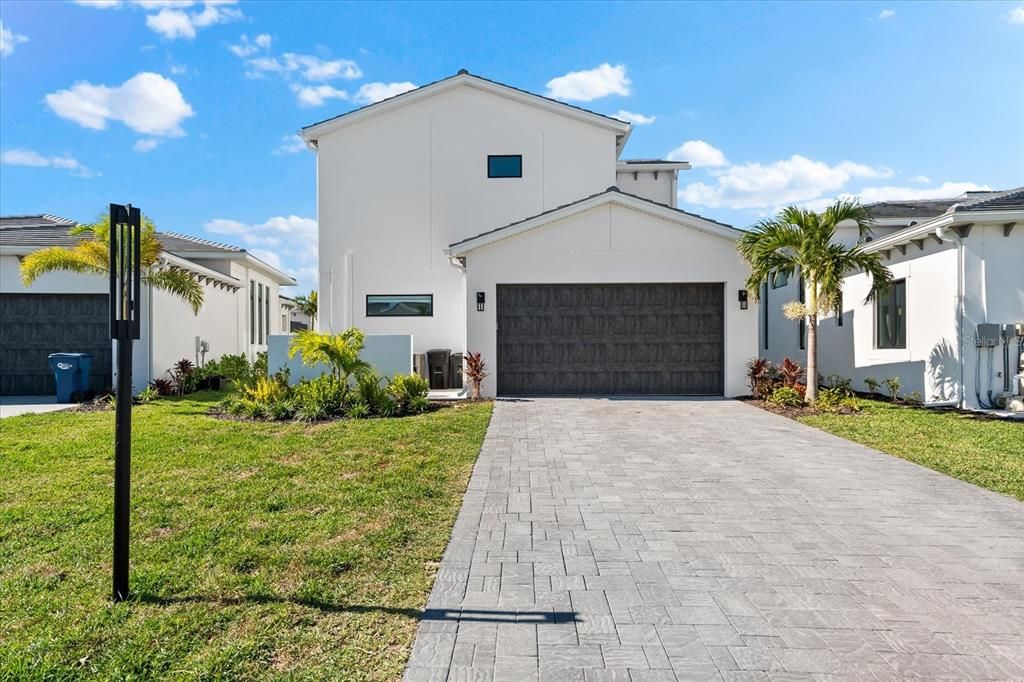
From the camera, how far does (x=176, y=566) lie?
149 inches

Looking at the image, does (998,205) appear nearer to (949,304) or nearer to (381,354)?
(949,304)

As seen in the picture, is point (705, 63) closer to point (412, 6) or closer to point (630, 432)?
point (412, 6)

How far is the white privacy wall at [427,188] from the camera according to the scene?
15312 mm

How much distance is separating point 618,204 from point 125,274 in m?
10.5

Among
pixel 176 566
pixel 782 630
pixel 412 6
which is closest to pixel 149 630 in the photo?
pixel 176 566

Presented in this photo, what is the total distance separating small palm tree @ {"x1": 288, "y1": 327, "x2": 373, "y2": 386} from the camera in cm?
1046

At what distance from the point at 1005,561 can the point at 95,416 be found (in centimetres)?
1263

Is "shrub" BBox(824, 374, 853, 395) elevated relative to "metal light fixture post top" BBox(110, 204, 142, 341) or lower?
lower

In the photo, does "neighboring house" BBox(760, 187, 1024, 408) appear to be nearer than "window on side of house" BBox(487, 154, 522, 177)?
Yes

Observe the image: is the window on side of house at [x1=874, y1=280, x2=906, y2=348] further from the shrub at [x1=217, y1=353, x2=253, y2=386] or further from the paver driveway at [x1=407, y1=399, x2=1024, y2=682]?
the shrub at [x1=217, y1=353, x2=253, y2=386]

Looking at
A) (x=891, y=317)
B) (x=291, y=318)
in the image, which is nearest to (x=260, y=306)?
(x=291, y=318)

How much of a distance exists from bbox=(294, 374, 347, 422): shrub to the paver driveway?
421 centimetres

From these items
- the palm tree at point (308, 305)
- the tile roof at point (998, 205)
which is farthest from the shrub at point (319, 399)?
the palm tree at point (308, 305)

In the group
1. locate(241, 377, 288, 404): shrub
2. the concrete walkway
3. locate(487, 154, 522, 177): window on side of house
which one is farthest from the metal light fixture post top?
locate(487, 154, 522, 177): window on side of house
